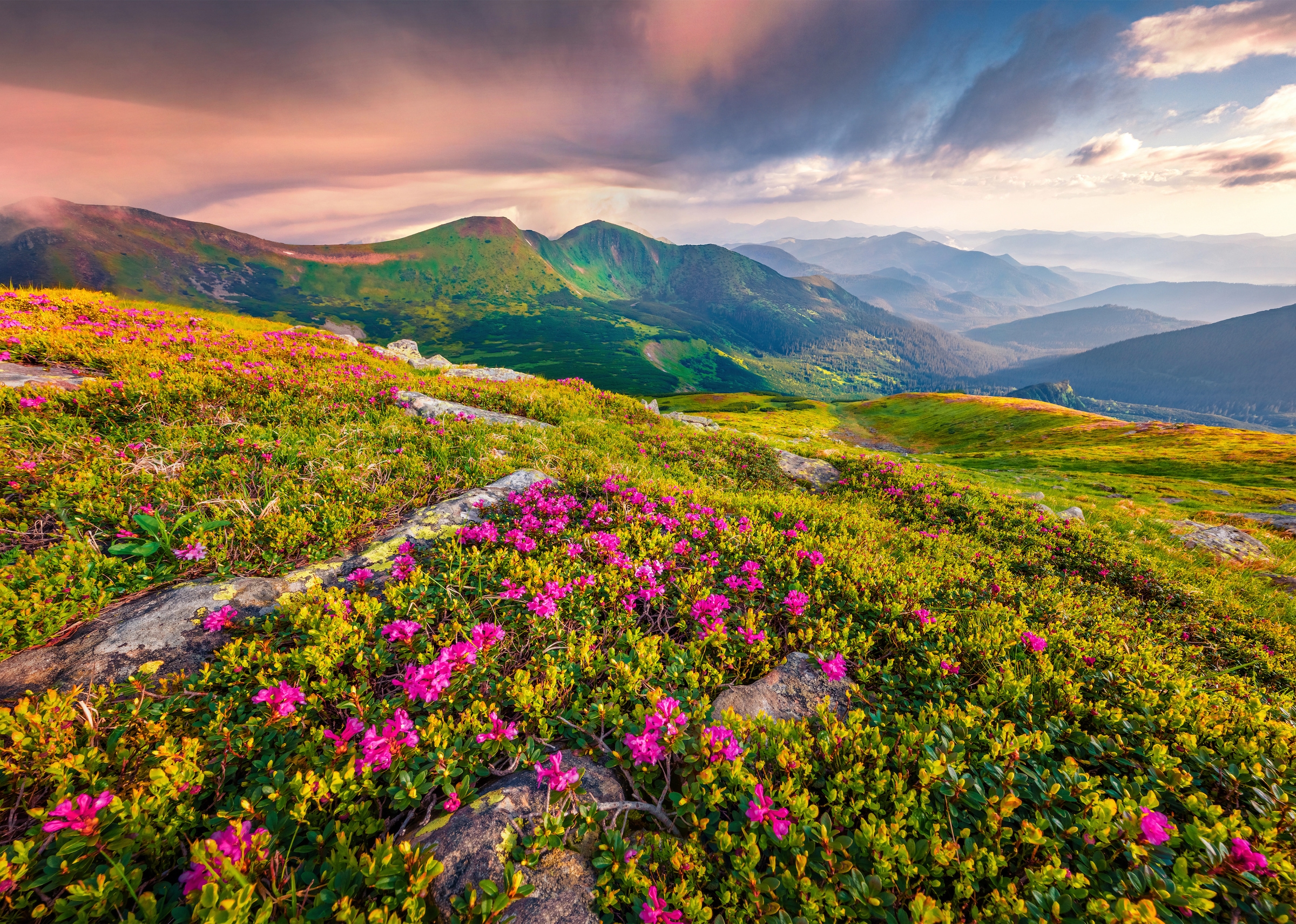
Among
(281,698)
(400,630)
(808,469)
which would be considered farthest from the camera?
(808,469)

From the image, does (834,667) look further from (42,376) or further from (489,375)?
(489,375)

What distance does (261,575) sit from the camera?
4.96 meters

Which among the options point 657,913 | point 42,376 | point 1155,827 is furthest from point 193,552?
point 1155,827

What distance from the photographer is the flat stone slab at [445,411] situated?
34.9 ft

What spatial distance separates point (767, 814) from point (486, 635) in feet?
9.09

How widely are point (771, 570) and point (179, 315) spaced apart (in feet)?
67.4

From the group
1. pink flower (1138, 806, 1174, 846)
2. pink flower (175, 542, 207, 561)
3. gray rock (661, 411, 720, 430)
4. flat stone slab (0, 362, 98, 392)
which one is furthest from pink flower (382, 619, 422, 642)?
gray rock (661, 411, 720, 430)

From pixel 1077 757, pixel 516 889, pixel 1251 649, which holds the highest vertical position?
pixel 516 889

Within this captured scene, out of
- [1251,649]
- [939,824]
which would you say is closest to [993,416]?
[1251,649]

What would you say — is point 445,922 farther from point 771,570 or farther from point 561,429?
point 561,429

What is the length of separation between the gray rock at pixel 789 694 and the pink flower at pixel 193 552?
5710 mm

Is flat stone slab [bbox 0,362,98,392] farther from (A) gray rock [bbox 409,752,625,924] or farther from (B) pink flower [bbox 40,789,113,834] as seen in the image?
(A) gray rock [bbox 409,752,625,924]

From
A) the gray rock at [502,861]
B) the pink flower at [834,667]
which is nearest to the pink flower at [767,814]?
the gray rock at [502,861]

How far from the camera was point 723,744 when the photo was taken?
342 centimetres
